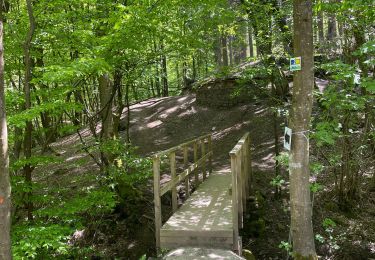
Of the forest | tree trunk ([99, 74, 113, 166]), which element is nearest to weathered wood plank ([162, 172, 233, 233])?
the forest

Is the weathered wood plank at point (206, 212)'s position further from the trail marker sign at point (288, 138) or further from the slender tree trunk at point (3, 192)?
the slender tree trunk at point (3, 192)

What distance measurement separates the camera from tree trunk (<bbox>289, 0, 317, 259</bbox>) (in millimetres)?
4762

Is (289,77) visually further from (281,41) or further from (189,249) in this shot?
(189,249)

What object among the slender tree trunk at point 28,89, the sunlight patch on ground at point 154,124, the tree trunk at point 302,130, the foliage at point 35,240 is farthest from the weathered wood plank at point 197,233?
the sunlight patch on ground at point 154,124

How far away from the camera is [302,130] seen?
495 cm

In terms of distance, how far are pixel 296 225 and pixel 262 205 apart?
3338 mm

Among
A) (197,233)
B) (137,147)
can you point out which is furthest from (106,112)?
(197,233)

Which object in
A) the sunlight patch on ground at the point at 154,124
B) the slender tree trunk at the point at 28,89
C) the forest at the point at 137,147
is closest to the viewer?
the forest at the point at 137,147

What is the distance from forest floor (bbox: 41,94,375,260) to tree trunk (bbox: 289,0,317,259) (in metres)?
1.22

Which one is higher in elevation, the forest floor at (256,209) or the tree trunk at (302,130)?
the tree trunk at (302,130)

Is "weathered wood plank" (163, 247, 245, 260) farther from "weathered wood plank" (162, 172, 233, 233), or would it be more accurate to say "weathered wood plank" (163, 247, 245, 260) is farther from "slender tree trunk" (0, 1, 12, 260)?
"slender tree trunk" (0, 1, 12, 260)

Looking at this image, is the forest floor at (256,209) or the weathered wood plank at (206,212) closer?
the weathered wood plank at (206,212)

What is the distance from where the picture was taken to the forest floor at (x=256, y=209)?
7.31m

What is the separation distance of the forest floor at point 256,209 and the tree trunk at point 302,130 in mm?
1216
